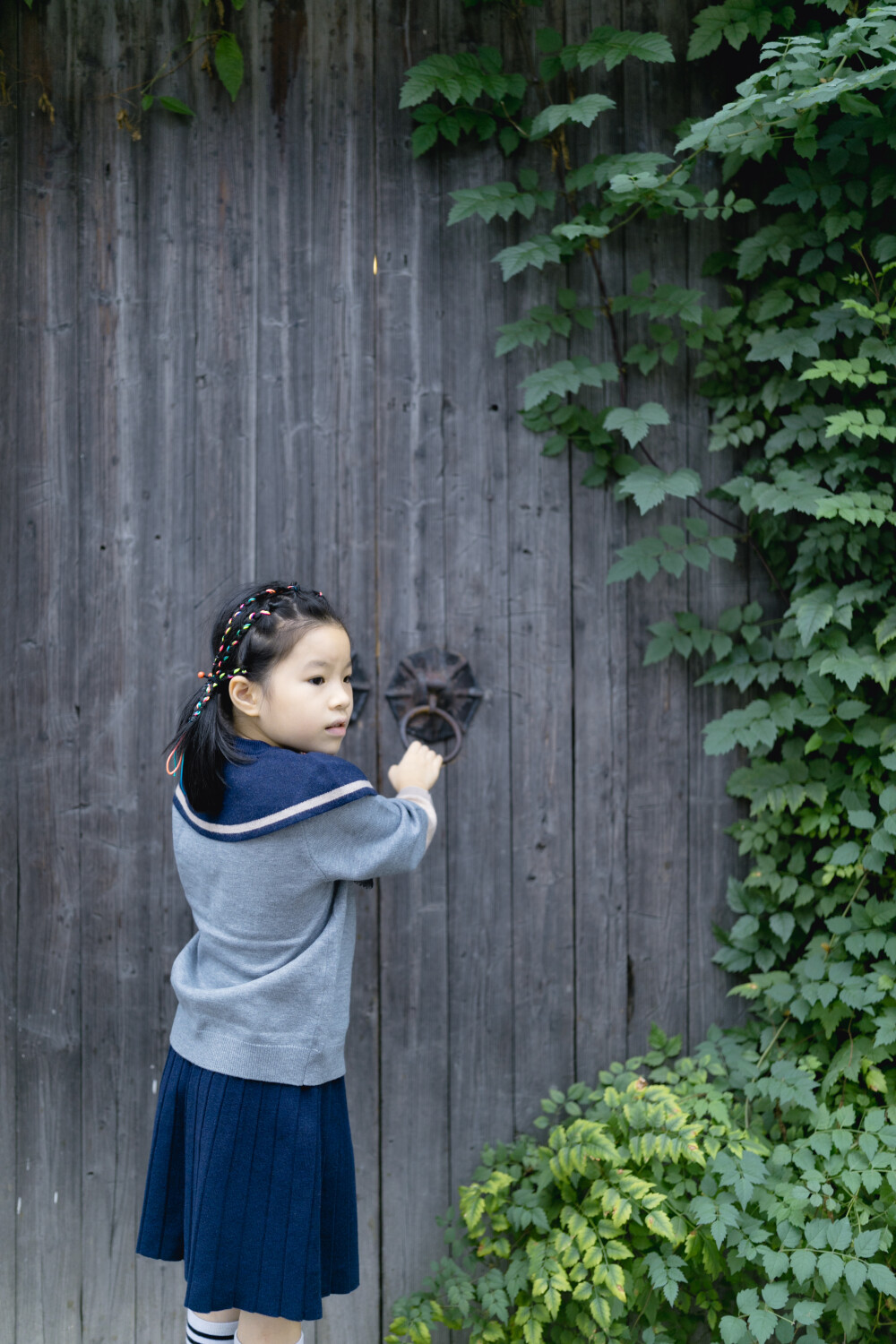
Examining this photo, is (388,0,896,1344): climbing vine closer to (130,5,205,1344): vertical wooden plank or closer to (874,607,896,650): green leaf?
(874,607,896,650): green leaf

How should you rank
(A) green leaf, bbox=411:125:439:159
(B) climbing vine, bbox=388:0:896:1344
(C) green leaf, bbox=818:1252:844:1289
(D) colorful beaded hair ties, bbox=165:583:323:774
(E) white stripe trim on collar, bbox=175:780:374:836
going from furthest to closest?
(A) green leaf, bbox=411:125:439:159
(B) climbing vine, bbox=388:0:896:1344
(C) green leaf, bbox=818:1252:844:1289
(D) colorful beaded hair ties, bbox=165:583:323:774
(E) white stripe trim on collar, bbox=175:780:374:836

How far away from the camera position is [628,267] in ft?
7.02

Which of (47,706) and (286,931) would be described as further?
(47,706)

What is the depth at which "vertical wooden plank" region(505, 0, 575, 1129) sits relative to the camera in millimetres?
2127

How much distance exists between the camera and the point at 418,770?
5.49ft

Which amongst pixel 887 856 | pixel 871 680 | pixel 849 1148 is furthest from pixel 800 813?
pixel 849 1148

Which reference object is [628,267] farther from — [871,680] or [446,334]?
[871,680]

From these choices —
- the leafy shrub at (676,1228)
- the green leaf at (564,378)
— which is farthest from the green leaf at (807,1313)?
the green leaf at (564,378)

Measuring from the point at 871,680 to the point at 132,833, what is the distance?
5.83ft

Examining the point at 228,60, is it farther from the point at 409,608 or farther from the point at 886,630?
the point at 886,630

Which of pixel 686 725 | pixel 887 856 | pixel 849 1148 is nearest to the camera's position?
pixel 849 1148

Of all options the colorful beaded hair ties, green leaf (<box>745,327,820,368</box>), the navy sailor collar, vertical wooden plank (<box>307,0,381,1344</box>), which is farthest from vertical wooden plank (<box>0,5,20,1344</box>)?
green leaf (<box>745,327,820,368</box>)

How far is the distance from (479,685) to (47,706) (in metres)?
1.04

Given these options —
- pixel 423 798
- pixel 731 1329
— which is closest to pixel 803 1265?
pixel 731 1329
